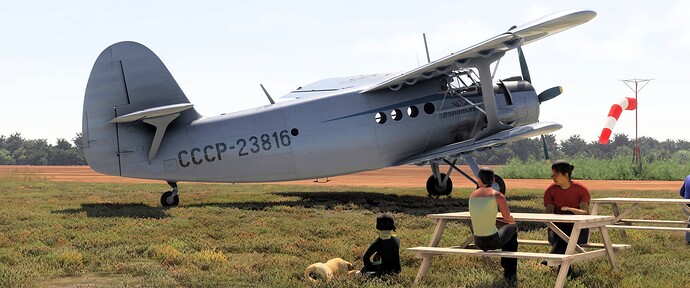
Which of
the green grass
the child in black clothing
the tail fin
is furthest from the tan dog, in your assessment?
the green grass

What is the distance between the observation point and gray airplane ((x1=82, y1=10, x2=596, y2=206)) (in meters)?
19.1

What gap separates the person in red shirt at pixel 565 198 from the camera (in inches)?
357

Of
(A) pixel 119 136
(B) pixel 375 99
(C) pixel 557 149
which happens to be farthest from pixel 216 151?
(C) pixel 557 149

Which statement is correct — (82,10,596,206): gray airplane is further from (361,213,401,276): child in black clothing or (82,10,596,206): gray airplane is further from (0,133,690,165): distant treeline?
(0,133,690,165): distant treeline

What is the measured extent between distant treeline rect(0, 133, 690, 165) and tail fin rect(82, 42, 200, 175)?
343ft

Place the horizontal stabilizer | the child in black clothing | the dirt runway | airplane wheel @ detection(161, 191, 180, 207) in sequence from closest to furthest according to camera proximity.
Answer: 1. the child in black clothing
2. the horizontal stabilizer
3. airplane wheel @ detection(161, 191, 180, 207)
4. the dirt runway

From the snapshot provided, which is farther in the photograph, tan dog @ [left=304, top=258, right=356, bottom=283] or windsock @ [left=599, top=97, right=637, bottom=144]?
windsock @ [left=599, top=97, right=637, bottom=144]

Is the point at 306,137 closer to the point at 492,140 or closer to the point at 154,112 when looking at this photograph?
the point at 154,112

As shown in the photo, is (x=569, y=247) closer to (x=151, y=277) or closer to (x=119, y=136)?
(x=151, y=277)

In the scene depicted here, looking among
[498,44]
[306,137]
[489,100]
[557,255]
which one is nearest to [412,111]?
[489,100]

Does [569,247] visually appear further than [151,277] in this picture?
No

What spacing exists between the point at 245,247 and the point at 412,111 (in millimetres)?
9881

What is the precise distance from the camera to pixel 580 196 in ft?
30.3

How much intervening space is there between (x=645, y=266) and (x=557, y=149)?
15261 centimetres
